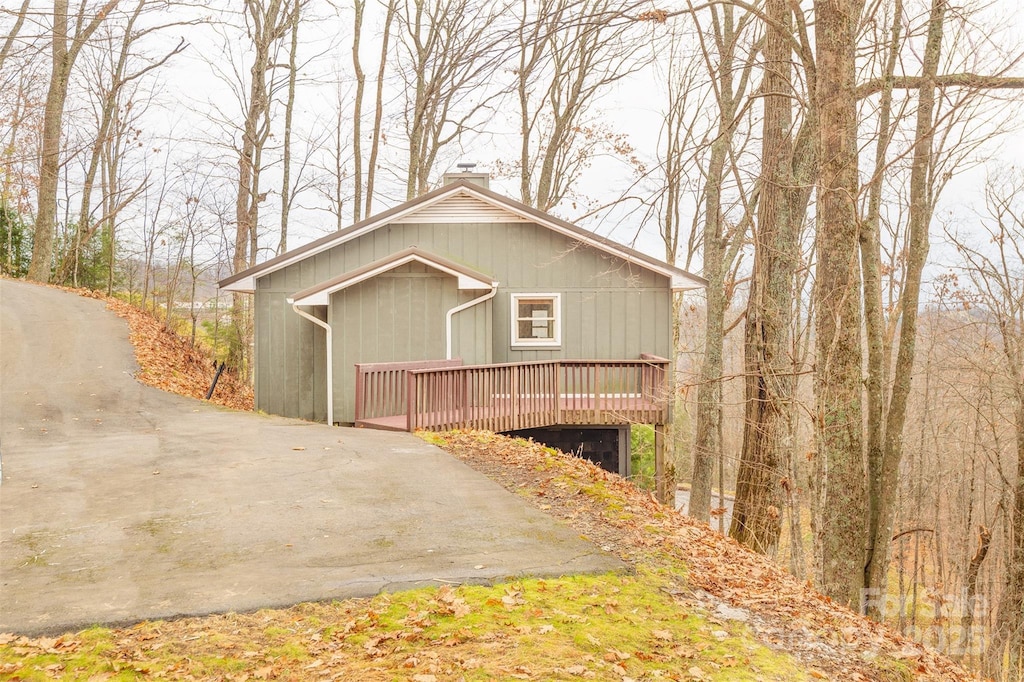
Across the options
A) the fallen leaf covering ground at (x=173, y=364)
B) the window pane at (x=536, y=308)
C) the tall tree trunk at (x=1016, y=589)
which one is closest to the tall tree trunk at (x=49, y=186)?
the fallen leaf covering ground at (x=173, y=364)

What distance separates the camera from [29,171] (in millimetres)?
29312

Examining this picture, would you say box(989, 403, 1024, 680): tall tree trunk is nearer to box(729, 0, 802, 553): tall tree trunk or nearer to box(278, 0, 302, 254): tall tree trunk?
box(729, 0, 802, 553): tall tree trunk

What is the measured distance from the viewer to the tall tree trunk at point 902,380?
12.3 meters

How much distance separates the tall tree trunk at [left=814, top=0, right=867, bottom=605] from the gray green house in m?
6.60

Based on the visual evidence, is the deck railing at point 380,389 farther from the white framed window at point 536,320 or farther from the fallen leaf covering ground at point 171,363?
the white framed window at point 536,320

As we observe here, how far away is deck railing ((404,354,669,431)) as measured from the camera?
12.6 metres

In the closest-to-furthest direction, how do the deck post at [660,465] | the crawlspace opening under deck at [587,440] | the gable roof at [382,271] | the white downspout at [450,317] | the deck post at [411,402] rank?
the deck post at [411,402]
the gable roof at [382,271]
the deck post at [660,465]
the white downspout at [450,317]
the crawlspace opening under deck at [587,440]

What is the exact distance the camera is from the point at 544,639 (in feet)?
14.5

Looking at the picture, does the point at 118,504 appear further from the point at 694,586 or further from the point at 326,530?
the point at 694,586

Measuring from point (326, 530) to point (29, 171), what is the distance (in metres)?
29.8

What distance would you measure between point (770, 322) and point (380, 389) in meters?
6.52

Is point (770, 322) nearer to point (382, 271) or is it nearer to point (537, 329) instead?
point (537, 329)

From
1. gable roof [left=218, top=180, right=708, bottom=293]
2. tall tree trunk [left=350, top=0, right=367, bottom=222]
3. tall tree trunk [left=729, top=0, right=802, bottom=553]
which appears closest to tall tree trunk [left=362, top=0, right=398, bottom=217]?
tall tree trunk [left=350, top=0, right=367, bottom=222]

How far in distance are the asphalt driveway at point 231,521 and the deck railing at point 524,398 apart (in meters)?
1.24
